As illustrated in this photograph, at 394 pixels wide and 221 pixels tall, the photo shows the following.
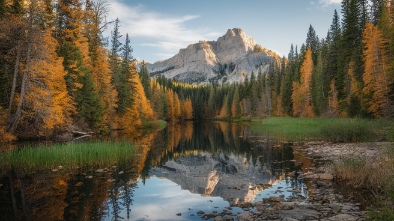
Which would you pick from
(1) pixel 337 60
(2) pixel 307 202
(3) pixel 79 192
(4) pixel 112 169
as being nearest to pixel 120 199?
(3) pixel 79 192

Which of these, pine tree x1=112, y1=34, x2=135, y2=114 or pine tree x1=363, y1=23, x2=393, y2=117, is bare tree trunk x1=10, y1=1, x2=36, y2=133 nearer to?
pine tree x1=112, y1=34, x2=135, y2=114

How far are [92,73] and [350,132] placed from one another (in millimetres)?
29725

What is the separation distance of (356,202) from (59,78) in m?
25.8

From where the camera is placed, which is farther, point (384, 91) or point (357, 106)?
point (357, 106)

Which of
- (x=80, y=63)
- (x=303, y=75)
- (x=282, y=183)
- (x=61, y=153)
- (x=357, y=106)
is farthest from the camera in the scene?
(x=303, y=75)

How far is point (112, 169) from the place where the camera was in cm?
1630

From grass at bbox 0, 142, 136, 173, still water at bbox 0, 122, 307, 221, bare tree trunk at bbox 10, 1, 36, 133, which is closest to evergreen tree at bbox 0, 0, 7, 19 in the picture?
bare tree trunk at bbox 10, 1, 36, 133

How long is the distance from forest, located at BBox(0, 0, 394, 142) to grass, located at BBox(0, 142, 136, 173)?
6.73 meters

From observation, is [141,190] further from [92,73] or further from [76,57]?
[92,73]

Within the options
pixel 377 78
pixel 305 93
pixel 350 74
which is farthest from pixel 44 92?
pixel 305 93

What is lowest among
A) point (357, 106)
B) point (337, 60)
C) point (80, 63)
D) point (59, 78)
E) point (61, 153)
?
point (61, 153)

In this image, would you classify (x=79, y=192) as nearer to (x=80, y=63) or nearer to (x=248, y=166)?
(x=248, y=166)

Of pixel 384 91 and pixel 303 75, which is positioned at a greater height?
pixel 303 75

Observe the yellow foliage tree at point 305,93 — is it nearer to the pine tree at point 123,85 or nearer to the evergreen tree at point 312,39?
the evergreen tree at point 312,39
